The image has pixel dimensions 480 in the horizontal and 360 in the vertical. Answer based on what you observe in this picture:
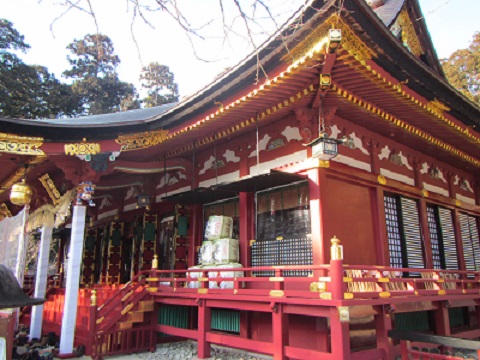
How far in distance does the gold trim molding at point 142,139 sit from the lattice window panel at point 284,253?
137 inches

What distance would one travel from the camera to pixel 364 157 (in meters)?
9.02

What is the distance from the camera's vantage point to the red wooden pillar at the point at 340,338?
18.1ft

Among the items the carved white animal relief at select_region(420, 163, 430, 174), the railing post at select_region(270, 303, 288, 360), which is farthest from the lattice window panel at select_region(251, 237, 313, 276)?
the carved white animal relief at select_region(420, 163, 430, 174)

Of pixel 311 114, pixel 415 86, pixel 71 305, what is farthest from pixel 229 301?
pixel 415 86

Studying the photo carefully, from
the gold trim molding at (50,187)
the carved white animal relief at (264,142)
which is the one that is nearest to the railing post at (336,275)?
the carved white animal relief at (264,142)

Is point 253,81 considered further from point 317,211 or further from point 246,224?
point 246,224

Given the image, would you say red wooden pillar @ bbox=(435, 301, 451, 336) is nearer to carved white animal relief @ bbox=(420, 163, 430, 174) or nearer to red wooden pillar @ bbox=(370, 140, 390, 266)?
red wooden pillar @ bbox=(370, 140, 390, 266)

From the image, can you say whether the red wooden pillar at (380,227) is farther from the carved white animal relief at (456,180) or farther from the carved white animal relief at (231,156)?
the carved white animal relief at (456,180)

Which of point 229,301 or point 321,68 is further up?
point 321,68

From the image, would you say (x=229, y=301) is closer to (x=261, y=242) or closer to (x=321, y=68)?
(x=261, y=242)

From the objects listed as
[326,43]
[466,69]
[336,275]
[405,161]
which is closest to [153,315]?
[336,275]

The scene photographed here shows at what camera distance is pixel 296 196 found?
827 centimetres

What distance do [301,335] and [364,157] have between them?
4.23 metres

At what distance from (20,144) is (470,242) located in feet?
42.3
